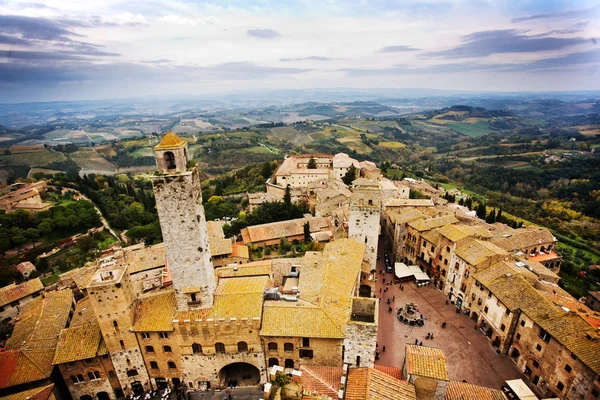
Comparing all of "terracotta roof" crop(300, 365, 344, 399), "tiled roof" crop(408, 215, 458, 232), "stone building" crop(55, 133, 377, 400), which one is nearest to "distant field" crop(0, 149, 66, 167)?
"stone building" crop(55, 133, 377, 400)

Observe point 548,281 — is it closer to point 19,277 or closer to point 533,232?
point 533,232

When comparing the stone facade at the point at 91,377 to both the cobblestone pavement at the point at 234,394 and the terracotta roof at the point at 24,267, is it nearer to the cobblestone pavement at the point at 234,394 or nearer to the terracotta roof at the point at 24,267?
the cobblestone pavement at the point at 234,394

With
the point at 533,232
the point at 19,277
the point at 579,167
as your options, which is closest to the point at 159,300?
the point at 19,277

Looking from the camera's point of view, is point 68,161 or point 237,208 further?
point 68,161

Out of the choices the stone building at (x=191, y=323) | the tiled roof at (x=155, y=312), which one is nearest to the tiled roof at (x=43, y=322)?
the stone building at (x=191, y=323)

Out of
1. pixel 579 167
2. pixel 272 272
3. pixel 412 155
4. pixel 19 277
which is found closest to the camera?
pixel 272 272

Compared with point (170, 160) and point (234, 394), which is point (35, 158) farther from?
point (234, 394)
